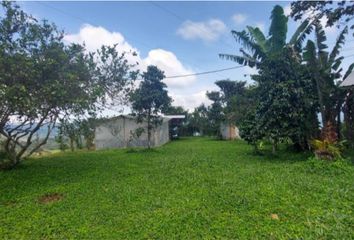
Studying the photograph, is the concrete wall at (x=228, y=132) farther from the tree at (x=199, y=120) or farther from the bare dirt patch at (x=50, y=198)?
the bare dirt patch at (x=50, y=198)

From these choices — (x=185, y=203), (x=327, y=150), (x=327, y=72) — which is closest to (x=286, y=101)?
(x=327, y=150)

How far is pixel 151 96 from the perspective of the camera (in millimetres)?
14852

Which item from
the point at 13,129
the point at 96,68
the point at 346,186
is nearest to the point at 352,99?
the point at 346,186

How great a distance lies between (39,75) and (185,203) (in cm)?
478

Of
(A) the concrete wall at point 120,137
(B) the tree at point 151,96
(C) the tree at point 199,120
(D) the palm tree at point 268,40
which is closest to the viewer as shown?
(D) the palm tree at point 268,40

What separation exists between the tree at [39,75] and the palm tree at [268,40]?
18.6 feet

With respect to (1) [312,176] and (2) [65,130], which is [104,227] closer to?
(2) [65,130]

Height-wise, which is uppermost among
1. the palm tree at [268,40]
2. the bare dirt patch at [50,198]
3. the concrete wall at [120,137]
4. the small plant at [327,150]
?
the palm tree at [268,40]

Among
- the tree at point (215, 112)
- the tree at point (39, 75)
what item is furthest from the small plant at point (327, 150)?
the tree at point (215, 112)

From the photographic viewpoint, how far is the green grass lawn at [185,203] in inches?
161

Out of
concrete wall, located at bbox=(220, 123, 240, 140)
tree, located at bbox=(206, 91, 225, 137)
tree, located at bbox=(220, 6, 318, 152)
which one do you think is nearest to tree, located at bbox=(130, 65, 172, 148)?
tree, located at bbox=(220, 6, 318, 152)

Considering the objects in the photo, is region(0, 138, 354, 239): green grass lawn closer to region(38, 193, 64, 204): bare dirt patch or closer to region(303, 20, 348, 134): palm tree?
region(38, 193, 64, 204): bare dirt patch

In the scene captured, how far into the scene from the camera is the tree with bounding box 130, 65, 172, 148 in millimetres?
14953

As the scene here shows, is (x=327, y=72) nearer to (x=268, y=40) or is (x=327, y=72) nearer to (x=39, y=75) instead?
(x=268, y=40)
